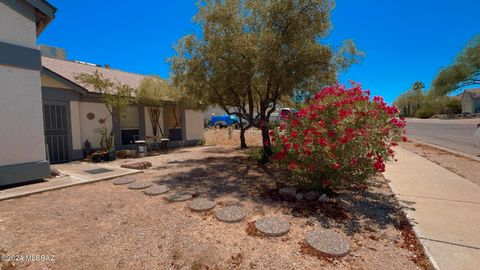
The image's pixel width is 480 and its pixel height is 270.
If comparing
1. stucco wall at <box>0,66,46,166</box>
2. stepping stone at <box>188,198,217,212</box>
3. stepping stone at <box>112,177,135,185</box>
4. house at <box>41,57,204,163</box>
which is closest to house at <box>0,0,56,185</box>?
stucco wall at <box>0,66,46,166</box>

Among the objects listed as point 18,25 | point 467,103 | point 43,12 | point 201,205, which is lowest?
point 201,205

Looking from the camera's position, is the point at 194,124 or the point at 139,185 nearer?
the point at 139,185

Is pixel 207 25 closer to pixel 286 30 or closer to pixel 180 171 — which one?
pixel 286 30

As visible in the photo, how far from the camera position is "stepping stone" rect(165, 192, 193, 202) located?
15.0 feet

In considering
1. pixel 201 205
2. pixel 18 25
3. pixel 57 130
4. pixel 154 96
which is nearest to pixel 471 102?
pixel 154 96

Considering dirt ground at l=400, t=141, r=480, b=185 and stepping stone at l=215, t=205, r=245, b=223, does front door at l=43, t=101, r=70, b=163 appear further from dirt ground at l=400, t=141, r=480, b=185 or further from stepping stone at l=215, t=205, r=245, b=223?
dirt ground at l=400, t=141, r=480, b=185

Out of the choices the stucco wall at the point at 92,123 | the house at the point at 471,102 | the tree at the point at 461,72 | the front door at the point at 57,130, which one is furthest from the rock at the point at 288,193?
the house at the point at 471,102

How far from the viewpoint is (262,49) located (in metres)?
6.21

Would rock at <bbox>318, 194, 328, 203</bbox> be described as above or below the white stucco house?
below

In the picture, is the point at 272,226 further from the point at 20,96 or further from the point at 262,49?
the point at 20,96

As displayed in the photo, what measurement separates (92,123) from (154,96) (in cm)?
275

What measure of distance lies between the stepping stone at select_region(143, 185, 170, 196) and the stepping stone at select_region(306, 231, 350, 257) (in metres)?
3.18

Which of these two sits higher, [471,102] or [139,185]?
[471,102]

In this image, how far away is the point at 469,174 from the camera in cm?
611
